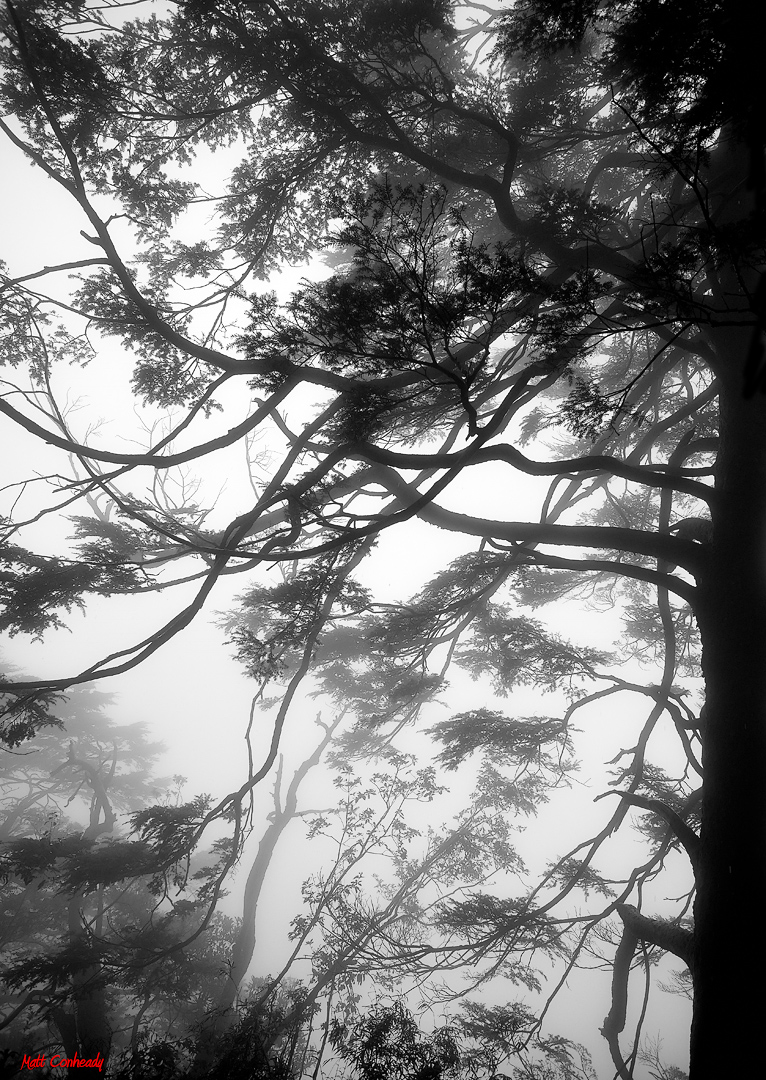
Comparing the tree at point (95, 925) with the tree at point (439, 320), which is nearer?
the tree at point (439, 320)

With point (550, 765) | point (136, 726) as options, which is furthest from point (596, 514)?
point (136, 726)

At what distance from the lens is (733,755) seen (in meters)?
3.61

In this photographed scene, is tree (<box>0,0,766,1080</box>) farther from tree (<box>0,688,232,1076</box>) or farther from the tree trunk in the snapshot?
tree (<box>0,688,232,1076</box>)

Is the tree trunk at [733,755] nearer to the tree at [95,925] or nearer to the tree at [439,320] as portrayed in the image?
the tree at [439,320]

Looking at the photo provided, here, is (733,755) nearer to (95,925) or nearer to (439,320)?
(439,320)

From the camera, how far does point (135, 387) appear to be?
4.60m

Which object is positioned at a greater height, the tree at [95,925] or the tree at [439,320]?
the tree at [439,320]

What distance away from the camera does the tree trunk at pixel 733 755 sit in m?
3.10

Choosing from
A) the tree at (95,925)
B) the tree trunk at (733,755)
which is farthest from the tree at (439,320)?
the tree at (95,925)

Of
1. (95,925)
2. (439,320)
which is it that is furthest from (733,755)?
(95,925)

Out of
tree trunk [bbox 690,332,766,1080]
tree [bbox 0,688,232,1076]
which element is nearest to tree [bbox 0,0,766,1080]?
tree trunk [bbox 690,332,766,1080]

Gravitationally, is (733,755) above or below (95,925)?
above

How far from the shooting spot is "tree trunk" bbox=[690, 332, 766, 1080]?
3.10 m

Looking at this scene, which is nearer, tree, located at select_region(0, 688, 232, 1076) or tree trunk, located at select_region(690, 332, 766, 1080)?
tree trunk, located at select_region(690, 332, 766, 1080)
